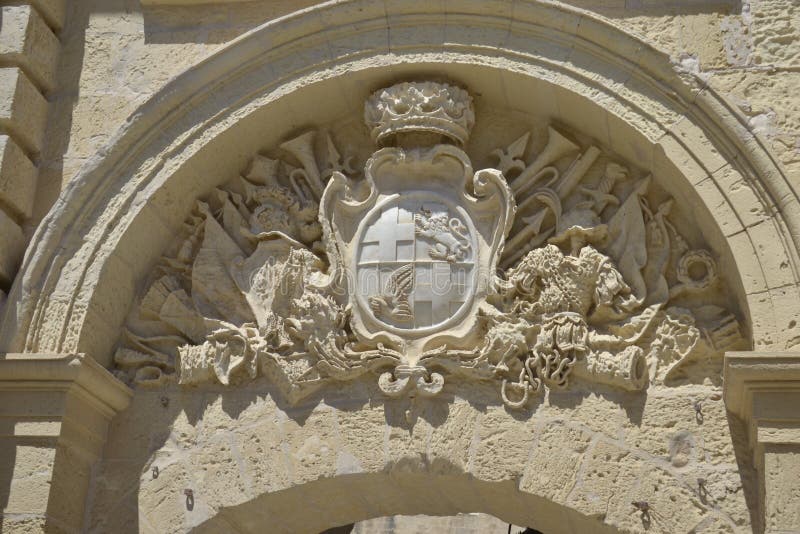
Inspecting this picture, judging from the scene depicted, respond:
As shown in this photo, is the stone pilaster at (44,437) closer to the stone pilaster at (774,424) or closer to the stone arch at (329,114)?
the stone arch at (329,114)

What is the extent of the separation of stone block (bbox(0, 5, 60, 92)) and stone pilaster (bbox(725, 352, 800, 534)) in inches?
126

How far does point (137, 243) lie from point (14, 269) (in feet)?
1.70

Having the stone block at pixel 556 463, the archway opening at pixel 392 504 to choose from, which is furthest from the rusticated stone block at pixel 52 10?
the stone block at pixel 556 463

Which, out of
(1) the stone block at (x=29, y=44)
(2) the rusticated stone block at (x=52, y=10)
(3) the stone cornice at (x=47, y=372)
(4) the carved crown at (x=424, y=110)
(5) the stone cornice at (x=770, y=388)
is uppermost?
(2) the rusticated stone block at (x=52, y=10)

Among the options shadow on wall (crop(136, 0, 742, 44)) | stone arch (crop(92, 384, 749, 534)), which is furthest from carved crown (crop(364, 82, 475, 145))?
stone arch (crop(92, 384, 749, 534))

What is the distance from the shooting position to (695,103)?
15.5 feet

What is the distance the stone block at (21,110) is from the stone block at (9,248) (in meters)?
0.38

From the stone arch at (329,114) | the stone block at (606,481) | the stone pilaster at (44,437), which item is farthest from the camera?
the stone arch at (329,114)

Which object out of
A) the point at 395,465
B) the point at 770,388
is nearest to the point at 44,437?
the point at 395,465

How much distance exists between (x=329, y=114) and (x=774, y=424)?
237 cm

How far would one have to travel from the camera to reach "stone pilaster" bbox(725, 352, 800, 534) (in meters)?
4.10

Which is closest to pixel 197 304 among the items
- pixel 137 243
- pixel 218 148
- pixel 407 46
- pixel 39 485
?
pixel 137 243

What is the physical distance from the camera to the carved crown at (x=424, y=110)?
510cm

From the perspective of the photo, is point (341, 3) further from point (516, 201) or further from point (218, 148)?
point (516, 201)
